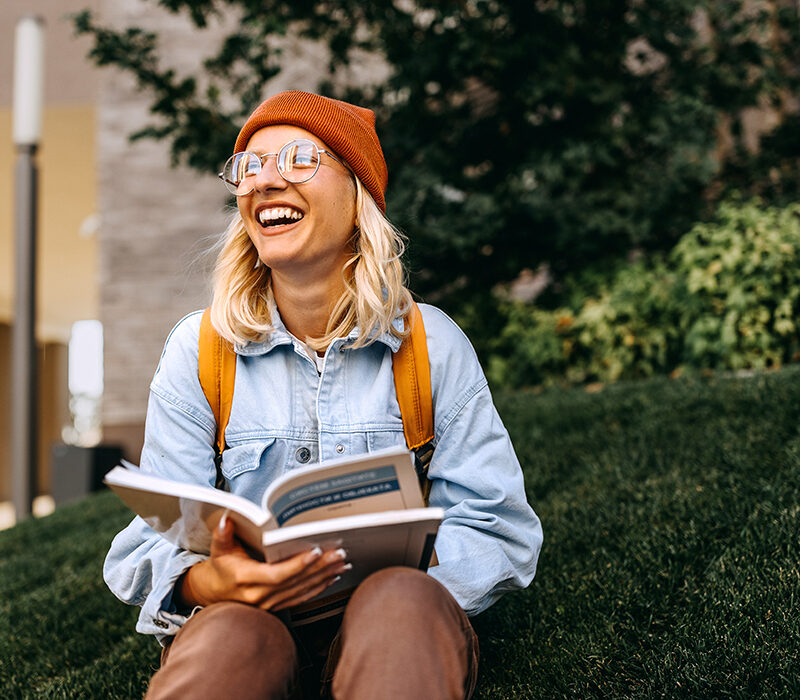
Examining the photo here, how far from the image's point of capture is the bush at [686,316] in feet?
17.3

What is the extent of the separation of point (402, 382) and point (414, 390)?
0.12 feet

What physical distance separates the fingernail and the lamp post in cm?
611

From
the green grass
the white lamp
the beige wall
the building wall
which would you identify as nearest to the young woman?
the green grass

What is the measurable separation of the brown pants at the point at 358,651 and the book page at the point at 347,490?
17 centimetres

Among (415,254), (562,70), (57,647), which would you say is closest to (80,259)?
(415,254)

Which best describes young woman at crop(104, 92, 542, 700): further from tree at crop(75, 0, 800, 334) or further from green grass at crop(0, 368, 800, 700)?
tree at crop(75, 0, 800, 334)

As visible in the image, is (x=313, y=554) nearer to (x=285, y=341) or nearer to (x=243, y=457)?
(x=243, y=457)

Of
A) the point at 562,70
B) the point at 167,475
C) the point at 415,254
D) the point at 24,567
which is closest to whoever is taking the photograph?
the point at 167,475

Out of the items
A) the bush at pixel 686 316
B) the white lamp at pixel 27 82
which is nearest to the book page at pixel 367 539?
the bush at pixel 686 316

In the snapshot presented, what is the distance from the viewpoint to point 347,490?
1.46 metres

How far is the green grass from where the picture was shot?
6.98 feet

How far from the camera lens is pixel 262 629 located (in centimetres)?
151

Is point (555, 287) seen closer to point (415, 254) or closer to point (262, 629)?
point (415, 254)

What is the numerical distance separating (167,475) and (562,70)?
5.21m
